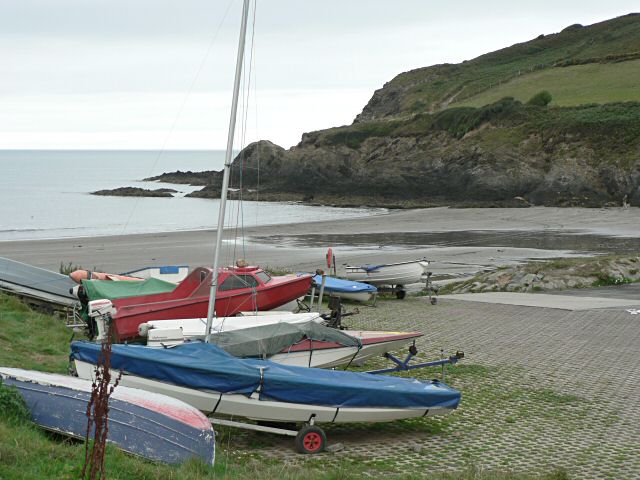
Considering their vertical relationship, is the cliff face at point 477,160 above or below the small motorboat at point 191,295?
above

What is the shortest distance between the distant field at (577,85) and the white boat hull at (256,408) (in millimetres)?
81167

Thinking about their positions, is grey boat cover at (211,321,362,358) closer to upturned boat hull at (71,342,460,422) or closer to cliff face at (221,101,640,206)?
upturned boat hull at (71,342,460,422)

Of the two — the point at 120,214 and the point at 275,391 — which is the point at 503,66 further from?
the point at 275,391

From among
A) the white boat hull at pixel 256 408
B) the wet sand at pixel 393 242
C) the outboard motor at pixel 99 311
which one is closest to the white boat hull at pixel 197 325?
the outboard motor at pixel 99 311

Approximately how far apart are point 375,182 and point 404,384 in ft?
225

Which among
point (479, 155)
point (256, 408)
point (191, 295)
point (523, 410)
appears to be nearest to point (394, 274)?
point (191, 295)

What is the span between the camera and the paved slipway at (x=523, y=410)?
10.6 meters

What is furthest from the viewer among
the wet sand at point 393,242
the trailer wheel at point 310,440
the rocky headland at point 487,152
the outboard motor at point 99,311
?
the rocky headland at point 487,152

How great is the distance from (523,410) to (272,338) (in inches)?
156

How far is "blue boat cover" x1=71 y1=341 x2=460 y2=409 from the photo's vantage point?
10.9 meters

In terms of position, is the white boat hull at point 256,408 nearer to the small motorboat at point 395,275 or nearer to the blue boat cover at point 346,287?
the blue boat cover at point 346,287

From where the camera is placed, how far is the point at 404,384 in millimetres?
11609

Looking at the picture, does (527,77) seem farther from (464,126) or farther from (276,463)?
(276,463)

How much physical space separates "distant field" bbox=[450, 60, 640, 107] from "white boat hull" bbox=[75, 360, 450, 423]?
81.2 metres
